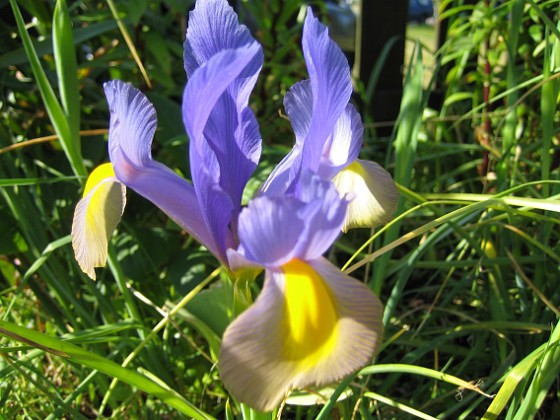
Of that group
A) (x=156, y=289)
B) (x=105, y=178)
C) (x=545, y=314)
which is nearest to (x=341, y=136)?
(x=105, y=178)

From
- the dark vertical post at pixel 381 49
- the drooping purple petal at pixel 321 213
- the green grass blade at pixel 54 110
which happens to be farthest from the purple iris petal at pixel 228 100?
the dark vertical post at pixel 381 49

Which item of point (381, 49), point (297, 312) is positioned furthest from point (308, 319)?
point (381, 49)

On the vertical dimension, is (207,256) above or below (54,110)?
below

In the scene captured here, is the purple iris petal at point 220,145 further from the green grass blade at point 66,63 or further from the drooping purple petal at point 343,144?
the green grass blade at point 66,63

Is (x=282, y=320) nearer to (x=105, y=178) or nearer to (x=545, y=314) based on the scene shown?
(x=105, y=178)

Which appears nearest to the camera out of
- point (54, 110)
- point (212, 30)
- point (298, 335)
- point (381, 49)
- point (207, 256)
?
point (298, 335)

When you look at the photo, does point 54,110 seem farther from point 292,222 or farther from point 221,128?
point 292,222
